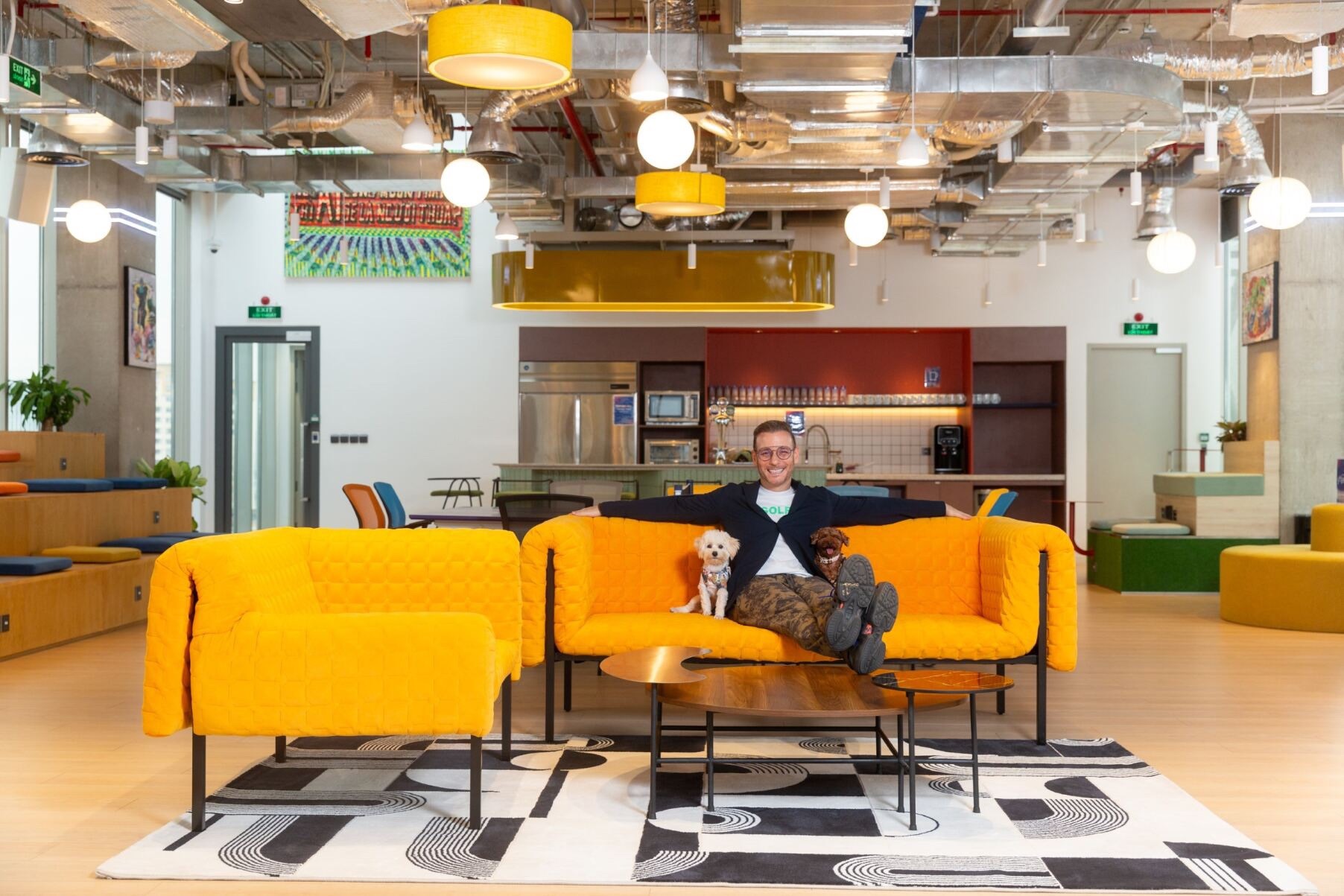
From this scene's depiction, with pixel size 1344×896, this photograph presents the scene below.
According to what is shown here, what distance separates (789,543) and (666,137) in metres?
2.12

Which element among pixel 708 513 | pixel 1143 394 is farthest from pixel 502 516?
pixel 1143 394

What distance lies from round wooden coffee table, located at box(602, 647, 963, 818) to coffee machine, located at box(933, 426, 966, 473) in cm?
874

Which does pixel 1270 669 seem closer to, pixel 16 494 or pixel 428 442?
pixel 16 494

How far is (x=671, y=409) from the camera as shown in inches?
489

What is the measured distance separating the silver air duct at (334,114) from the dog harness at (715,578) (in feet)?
14.1

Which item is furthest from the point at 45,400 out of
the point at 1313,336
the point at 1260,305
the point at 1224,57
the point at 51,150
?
the point at 1313,336

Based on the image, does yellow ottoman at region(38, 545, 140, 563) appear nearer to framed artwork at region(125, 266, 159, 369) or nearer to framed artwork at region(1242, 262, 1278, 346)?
framed artwork at region(125, 266, 159, 369)

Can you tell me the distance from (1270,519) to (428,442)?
7.66 meters

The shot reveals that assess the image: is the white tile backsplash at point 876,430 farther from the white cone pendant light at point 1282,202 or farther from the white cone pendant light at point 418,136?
the white cone pendant light at point 418,136

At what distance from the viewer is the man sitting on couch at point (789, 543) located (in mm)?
4027

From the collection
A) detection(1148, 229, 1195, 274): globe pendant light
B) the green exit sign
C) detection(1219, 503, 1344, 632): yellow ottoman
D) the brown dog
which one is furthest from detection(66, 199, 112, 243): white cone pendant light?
detection(1219, 503, 1344, 632): yellow ottoman

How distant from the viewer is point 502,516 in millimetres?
6461

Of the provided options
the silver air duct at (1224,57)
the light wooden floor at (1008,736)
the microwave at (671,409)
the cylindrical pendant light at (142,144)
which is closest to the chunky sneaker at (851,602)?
the light wooden floor at (1008,736)

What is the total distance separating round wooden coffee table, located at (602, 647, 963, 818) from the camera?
3.48 m
